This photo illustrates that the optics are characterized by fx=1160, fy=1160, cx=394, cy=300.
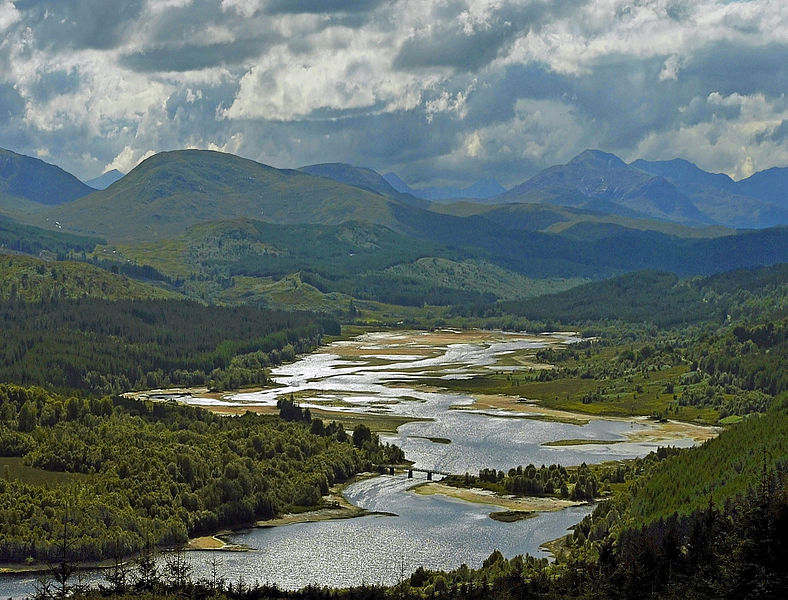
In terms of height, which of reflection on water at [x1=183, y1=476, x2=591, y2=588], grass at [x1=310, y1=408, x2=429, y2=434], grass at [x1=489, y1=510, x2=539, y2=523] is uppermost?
grass at [x1=310, y1=408, x2=429, y2=434]

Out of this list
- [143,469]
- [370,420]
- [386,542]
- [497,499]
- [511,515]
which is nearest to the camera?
[386,542]

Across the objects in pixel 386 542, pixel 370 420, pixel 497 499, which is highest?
pixel 370 420

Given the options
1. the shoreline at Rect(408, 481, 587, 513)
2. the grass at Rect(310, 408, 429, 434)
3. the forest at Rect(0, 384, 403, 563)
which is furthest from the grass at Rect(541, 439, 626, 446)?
the shoreline at Rect(408, 481, 587, 513)

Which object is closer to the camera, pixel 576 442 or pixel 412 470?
pixel 412 470

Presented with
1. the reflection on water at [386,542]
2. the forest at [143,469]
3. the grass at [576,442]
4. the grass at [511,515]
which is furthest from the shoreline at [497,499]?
the grass at [576,442]

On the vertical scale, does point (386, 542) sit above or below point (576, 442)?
below

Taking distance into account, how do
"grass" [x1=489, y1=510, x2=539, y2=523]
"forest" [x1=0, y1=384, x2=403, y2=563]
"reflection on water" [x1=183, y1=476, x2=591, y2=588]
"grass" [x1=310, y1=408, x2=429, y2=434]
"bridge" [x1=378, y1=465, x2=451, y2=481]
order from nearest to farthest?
"reflection on water" [x1=183, y1=476, x2=591, y2=588]
"forest" [x1=0, y1=384, x2=403, y2=563]
"grass" [x1=489, y1=510, x2=539, y2=523]
"bridge" [x1=378, y1=465, x2=451, y2=481]
"grass" [x1=310, y1=408, x2=429, y2=434]

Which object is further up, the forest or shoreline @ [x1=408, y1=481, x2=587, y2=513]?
the forest

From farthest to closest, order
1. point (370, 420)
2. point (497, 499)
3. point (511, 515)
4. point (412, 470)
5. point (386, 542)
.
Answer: point (370, 420), point (412, 470), point (497, 499), point (511, 515), point (386, 542)

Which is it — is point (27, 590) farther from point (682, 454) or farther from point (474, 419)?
point (474, 419)

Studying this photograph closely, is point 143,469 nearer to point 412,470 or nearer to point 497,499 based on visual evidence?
point 412,470

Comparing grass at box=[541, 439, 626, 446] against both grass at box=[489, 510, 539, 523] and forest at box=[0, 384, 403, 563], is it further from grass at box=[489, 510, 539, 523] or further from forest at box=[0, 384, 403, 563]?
grass at box=[489, 510, 539, 523]

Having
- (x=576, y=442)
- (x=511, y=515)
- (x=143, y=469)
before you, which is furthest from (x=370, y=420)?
(x=511, y=515)
